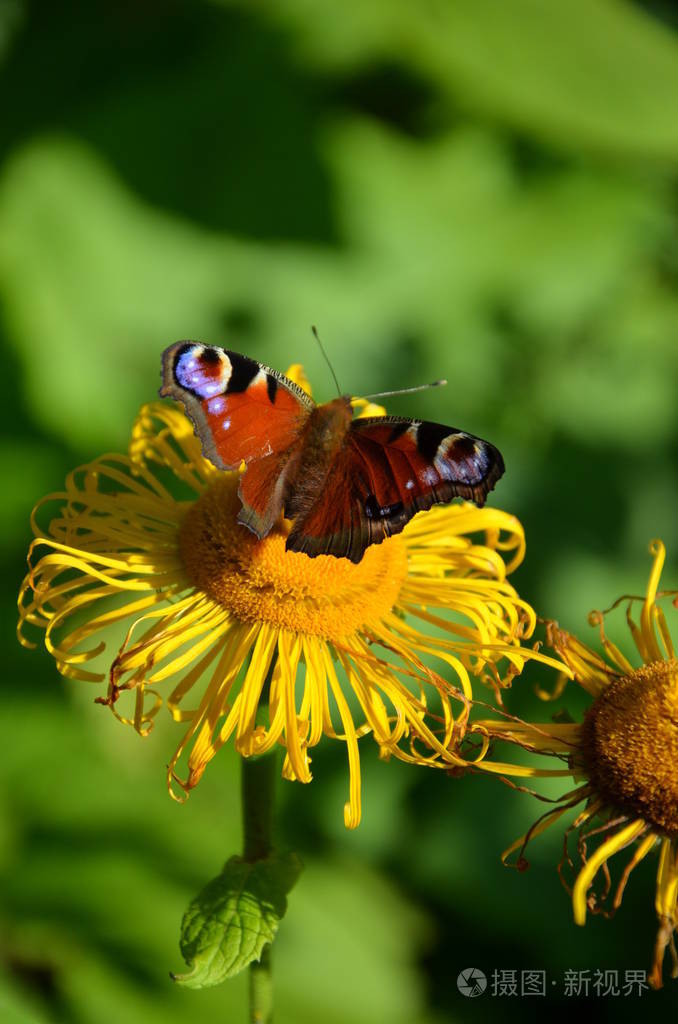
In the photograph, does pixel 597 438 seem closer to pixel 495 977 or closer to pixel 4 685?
pixel 495 977

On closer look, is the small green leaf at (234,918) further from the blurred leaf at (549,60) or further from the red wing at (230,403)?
the blurred leaf at (549,60)

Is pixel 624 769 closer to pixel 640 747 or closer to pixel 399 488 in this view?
pixel 640 747

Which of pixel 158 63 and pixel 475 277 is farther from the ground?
pixel 158 63

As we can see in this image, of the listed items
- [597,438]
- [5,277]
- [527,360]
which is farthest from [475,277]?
[5,277]

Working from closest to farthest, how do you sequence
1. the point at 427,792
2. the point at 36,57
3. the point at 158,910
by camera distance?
the point at 158,910
the point at 427,792
the point at 36,57

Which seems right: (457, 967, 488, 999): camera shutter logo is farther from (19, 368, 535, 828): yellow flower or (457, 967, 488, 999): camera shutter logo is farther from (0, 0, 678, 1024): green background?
(19, 368, 535, 828): yellow flower

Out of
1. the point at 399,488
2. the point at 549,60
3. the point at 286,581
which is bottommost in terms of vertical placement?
the point at 286,581

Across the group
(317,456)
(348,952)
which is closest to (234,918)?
(317,456)
